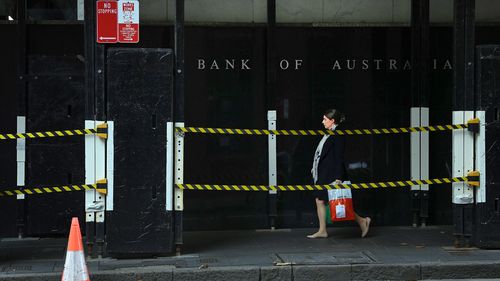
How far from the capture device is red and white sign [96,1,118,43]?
823cm

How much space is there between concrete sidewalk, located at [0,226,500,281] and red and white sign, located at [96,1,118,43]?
2.57 m

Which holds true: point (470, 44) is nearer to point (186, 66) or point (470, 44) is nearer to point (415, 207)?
point (415, 207)

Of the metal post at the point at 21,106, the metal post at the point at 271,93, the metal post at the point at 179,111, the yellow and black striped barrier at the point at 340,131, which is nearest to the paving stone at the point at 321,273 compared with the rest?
the metal post at the point at 179,111

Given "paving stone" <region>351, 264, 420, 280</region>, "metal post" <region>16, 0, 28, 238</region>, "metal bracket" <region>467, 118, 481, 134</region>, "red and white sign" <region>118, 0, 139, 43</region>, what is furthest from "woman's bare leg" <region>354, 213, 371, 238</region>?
"metal post" <region>16, 0, 28, 238</region>

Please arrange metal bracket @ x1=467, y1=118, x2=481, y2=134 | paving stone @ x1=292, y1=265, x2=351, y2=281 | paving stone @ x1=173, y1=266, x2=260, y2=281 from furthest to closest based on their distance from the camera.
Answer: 1. metal bracket @ x1=467, y1=118, x2=481, y2=134
2. paving stone @ x1=292, y1=265, x2=351, y2=281
3. paving stone @ x1=173, y1=266, x2=260, y2=281

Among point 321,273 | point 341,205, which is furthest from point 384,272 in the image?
point 341,205

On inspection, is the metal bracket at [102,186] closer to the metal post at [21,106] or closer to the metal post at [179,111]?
the metal post at [179,111]

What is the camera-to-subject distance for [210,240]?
9.49 m

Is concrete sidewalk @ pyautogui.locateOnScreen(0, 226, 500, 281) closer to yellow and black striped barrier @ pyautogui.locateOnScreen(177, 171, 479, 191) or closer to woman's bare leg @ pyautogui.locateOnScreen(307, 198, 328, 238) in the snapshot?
woman's bare leg @ pyautogui.locateOnScreen(307, 198, 328, 238)

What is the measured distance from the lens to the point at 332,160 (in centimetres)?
941

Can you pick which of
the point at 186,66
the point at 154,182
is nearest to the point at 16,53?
the point at 186,66

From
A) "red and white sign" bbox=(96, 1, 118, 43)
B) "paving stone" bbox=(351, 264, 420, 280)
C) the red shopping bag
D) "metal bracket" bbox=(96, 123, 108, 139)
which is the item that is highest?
"red and white sign" bbox=(96, 1, 118, 43)

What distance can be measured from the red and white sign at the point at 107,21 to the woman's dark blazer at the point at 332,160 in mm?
3088

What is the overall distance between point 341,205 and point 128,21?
3524 millimetres
